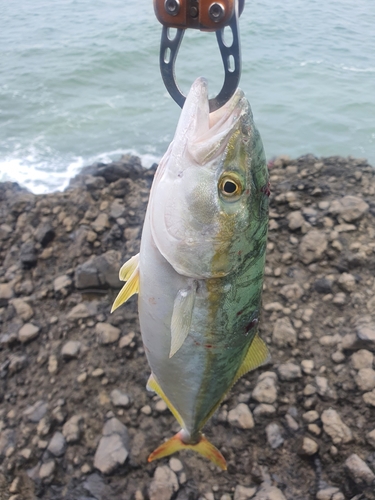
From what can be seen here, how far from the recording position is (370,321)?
346 cm

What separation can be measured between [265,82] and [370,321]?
40.9 feet

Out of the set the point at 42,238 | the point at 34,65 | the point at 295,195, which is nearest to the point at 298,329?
the point at 295,195

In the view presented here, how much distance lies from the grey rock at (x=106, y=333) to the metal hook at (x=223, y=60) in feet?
6.90

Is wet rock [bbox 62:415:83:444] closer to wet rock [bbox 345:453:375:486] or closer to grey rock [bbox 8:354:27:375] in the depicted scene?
grey rock [bbox 8:354:27:375]

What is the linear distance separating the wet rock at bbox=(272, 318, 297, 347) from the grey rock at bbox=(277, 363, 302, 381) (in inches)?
7.3

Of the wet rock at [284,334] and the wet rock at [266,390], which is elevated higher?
the wet rock at [284,334]

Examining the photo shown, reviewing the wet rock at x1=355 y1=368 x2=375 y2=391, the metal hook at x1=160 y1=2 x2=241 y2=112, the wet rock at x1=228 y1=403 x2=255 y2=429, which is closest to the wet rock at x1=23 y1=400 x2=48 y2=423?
the wet rock at x1=228 y1=403 x2=255 y2=429

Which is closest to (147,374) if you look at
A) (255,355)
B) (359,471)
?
(255,355)

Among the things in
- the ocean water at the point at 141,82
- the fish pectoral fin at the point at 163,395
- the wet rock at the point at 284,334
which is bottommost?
the ocean water at the point at 141,82

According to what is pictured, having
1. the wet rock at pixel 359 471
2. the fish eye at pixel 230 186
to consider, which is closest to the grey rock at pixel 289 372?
the wet rock at pixel 359 471

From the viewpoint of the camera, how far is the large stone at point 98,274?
402cm

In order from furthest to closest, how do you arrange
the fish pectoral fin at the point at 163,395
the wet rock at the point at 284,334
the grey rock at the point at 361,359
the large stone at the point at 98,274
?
the large stone at the point at 98,274
the wet rock at the point at 284,334
the grey rock at the point at 361,359
the fish pectoral fin at the point at 163,395

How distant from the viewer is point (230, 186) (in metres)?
1.96

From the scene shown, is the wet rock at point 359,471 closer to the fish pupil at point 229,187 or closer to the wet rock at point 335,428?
the wet rock at point 335,428
